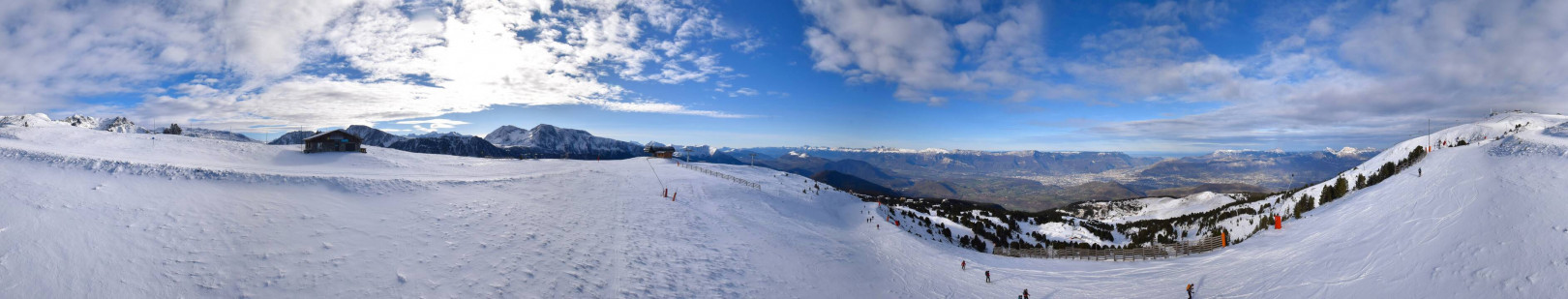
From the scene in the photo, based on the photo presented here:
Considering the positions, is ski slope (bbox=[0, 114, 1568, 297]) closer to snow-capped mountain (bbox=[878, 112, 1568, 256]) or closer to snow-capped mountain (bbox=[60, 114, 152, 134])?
snow-capped mountain (bbox=[878, 112, 1568, 256])

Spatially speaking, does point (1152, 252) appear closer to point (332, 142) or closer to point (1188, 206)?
point (332, 142)

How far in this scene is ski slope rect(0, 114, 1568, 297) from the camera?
11.7 m

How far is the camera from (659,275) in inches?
617

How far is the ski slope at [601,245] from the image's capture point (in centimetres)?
1170

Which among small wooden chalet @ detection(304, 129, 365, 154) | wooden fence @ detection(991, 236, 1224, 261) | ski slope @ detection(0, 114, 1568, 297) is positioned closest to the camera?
ski slope @ detection(0, 114, 1568, 297)

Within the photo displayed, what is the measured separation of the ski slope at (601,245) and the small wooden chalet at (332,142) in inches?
486

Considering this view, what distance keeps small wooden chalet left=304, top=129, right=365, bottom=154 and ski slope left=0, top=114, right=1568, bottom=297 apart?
40.5 feet

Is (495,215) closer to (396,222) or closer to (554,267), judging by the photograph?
(396,222)

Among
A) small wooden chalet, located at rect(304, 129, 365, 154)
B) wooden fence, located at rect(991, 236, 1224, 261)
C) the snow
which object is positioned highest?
small wooden chalet, located at rect(304, 129, 365, 154)

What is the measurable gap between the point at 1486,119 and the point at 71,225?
9284 centimetres

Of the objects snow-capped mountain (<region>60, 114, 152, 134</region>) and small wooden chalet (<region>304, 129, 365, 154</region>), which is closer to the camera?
small wooden chalet (<region>304, 129, 365, 154</region>)

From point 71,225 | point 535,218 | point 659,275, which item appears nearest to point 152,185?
point 71,225

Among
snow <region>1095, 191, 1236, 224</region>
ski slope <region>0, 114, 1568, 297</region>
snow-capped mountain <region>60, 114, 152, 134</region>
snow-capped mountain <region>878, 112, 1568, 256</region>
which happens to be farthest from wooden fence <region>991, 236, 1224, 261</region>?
snow-capped mountain <region>60, 114, 152, 134</region>

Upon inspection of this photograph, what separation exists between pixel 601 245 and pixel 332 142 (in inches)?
1649
